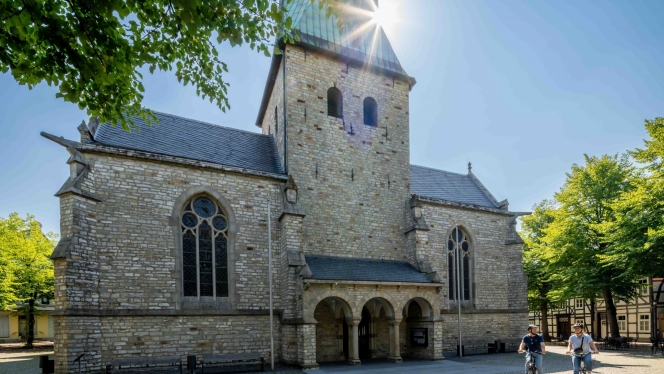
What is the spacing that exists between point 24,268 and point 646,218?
35029 millimetres

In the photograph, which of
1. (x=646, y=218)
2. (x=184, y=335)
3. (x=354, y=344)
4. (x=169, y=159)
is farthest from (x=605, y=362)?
(x=169, y=159)

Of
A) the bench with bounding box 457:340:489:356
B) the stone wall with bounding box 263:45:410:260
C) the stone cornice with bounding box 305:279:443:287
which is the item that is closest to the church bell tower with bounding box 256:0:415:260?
the stone wall with bounding box 263:45:410:260

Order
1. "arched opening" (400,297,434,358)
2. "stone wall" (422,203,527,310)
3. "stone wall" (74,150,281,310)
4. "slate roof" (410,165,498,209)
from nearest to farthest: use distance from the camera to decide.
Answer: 1. "stone wall" (74,150,281,310)
2. "arched opening" (400,297,434,358)
3. "stone wall" (422,203,527,310)
4. "slate roof" (410,165,498,209)

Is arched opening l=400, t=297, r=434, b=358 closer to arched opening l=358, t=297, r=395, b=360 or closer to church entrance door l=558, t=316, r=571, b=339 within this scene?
arched opening l=358, t=297, r=395, b=360

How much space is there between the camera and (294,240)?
1559cm

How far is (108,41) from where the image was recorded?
5.45 metres

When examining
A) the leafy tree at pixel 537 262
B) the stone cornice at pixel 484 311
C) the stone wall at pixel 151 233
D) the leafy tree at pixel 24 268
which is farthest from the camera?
the leafy tree at pixel 537 262

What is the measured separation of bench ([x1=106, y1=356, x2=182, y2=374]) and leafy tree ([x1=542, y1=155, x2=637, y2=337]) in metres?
20.5

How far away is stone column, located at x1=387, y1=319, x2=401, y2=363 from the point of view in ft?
53.2

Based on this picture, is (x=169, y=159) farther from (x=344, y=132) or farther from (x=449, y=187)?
(x=449, y=187)

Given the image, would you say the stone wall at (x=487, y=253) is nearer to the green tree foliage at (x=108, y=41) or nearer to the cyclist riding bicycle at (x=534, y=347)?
the cyclist riding bicycle at (x=534, y=347)

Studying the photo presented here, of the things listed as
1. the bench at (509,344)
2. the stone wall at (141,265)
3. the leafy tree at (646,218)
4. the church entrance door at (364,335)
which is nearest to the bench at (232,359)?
the stone wall at (141,265)

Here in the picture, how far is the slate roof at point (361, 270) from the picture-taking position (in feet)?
50.7

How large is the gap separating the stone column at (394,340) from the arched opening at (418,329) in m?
1.26
